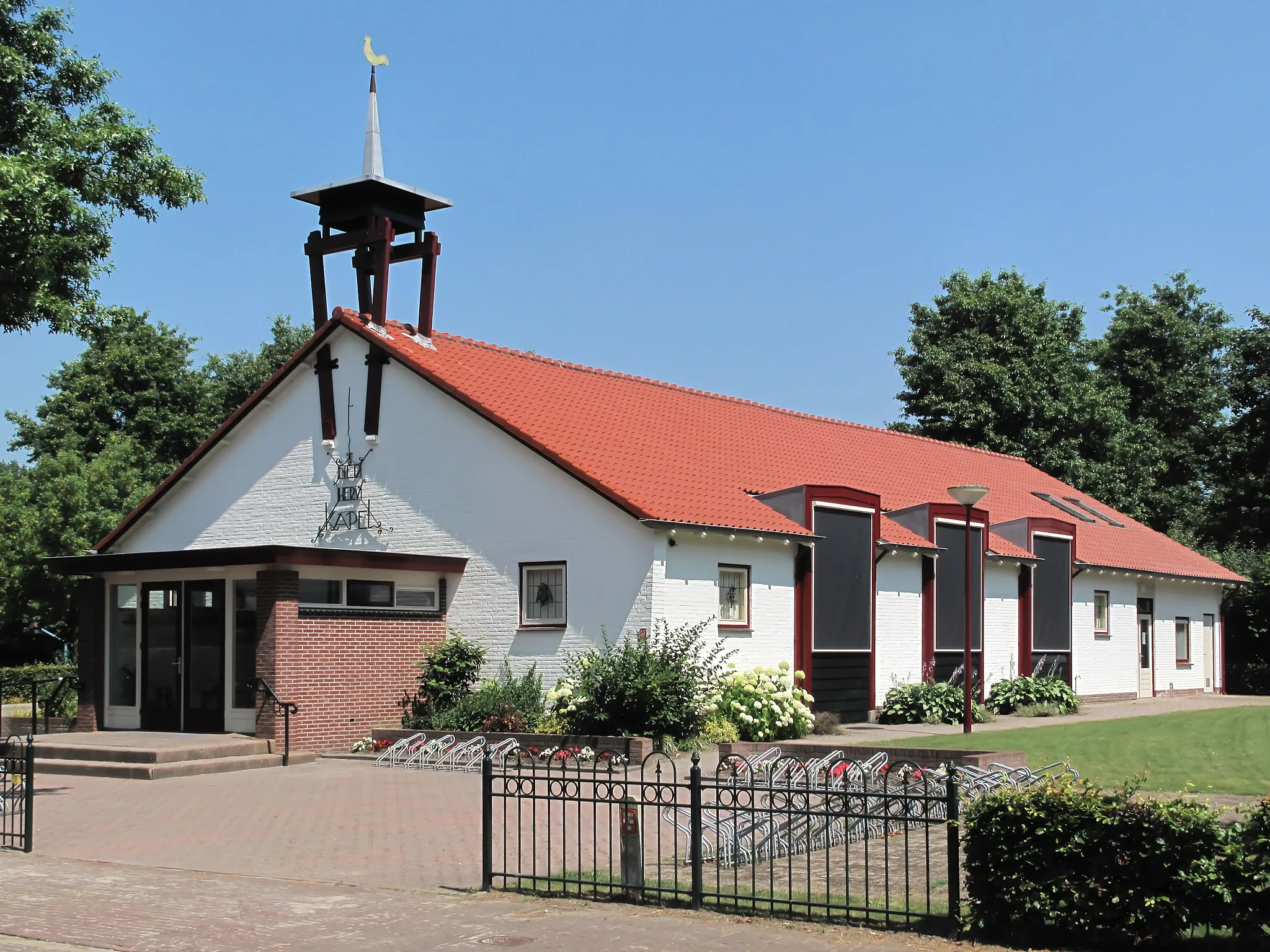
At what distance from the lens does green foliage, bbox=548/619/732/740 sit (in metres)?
19.9

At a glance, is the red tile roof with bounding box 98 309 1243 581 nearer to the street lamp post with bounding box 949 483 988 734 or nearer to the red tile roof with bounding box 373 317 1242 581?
the red tile roof with bounding box 373 317 1242 581

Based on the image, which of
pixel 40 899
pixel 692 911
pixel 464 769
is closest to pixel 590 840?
pixel 692 911

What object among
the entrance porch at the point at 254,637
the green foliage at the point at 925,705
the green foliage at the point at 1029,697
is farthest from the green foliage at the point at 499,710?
the green foliage at the point at 1029,697

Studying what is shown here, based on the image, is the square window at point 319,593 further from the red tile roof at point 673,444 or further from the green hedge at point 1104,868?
the green hedge at point 1104,868

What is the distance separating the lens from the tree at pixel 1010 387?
4738 centimetres

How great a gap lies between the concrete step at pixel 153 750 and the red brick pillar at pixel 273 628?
1.00 ft

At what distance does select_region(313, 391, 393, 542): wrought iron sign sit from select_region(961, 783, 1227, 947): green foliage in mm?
17854

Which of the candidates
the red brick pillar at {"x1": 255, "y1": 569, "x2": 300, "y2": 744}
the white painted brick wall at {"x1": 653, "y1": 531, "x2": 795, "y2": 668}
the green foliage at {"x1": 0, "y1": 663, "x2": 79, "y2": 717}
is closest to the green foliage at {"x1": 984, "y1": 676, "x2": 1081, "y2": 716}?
the white painted brick wall at {"x1": 653, "y1": 531, "x2": 795, "y2": 668}

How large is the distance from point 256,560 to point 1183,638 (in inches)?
1100

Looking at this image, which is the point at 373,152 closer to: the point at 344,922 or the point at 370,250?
the point at 370,250

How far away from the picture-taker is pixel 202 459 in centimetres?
2777

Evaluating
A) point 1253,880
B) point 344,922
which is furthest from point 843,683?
point 1253,880

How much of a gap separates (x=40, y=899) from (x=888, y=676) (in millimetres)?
18592

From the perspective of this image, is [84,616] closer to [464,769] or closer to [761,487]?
[464,769]
